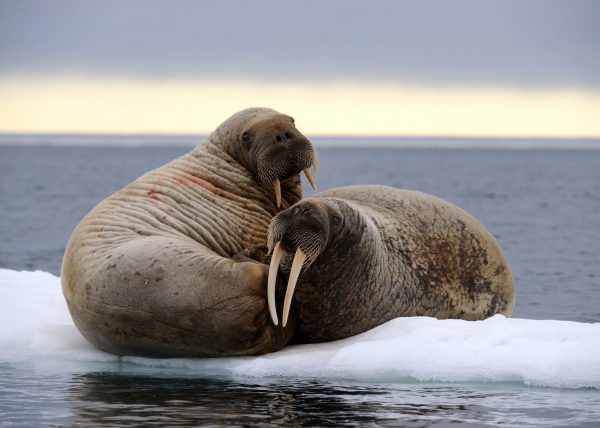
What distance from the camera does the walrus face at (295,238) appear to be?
9.58 meters

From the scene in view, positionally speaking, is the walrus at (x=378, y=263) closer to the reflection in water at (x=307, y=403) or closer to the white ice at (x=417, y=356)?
the white ice at (x=417, y=356)

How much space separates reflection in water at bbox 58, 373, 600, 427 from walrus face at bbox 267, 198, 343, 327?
0.64 metres

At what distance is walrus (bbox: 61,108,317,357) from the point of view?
31.9 feet

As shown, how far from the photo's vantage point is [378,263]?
10.5 metres

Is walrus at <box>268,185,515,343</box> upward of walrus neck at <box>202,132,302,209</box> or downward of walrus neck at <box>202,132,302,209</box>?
downward

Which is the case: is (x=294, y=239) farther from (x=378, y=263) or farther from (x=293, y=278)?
(x=378, y=263)

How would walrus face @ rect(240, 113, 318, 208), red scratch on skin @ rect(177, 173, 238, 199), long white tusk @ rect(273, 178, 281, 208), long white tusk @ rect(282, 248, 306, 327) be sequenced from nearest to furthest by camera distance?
long white tusk @ rect(282, 248, 306, 327), walrus face @ rect(240, 113, 318, 208), long white tusk @ rect(273, 178, 281, 208), red scratch on skin @ rect(177, 173, 238, 199)

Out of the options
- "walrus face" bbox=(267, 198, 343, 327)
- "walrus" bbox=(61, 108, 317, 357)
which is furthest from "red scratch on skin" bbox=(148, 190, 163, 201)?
"walrus face" bbox=(267, 198, 343, 327)

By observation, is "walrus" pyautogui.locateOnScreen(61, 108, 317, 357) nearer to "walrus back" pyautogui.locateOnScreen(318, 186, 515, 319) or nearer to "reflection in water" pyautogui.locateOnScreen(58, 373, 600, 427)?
"reflection in water" pyautogui.locateOnScreen(58, 373, 600, 427)

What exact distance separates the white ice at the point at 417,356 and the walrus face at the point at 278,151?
1.43 m

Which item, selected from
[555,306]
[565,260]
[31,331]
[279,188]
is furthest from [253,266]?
[565,260]

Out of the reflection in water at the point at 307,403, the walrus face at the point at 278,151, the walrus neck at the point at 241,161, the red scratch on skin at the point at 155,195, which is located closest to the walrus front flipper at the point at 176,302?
the reflection in water at the point at 307,403

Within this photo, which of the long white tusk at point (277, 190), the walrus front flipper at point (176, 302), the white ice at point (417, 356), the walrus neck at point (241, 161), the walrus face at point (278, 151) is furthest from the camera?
the walrus neck at point (241, 161)

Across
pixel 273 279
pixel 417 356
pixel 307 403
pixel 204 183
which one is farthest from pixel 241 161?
pixel 307 403
